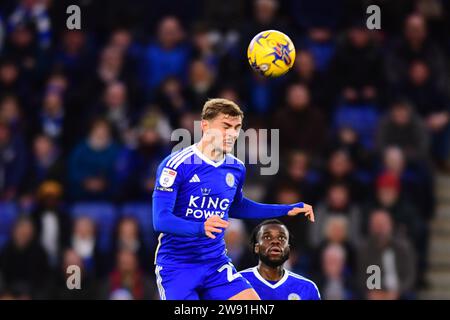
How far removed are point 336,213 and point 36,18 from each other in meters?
5.87

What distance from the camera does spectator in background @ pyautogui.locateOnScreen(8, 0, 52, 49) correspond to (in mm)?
16016

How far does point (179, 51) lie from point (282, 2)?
6.49 feet

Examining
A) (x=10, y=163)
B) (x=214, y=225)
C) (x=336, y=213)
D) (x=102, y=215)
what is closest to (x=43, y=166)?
(x=10, y=163)

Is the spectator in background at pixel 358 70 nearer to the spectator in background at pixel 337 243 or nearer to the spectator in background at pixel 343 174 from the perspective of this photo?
the spectator in background at pixel 343 174

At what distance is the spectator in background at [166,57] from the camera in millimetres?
15297

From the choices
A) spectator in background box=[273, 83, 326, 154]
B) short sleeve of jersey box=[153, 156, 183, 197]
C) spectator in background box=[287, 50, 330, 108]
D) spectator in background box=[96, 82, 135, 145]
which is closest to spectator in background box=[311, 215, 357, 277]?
spectator in background box=[273, 83, 326, 154]

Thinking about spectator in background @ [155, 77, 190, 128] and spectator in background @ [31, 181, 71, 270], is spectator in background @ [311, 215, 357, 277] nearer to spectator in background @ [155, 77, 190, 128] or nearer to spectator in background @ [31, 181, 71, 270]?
spectator in background @ [155, 77, 190, 128]

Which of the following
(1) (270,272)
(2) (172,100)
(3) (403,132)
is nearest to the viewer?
(1) (270,272)

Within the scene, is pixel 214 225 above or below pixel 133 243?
above

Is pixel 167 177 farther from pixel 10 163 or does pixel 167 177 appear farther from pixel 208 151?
pixel 10 163

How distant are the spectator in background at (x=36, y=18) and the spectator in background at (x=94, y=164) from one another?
2418mm

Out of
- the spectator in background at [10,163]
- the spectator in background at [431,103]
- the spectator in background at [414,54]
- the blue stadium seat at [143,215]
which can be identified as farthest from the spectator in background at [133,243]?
the spectator in background at [414,54]

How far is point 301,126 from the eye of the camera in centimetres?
1425
